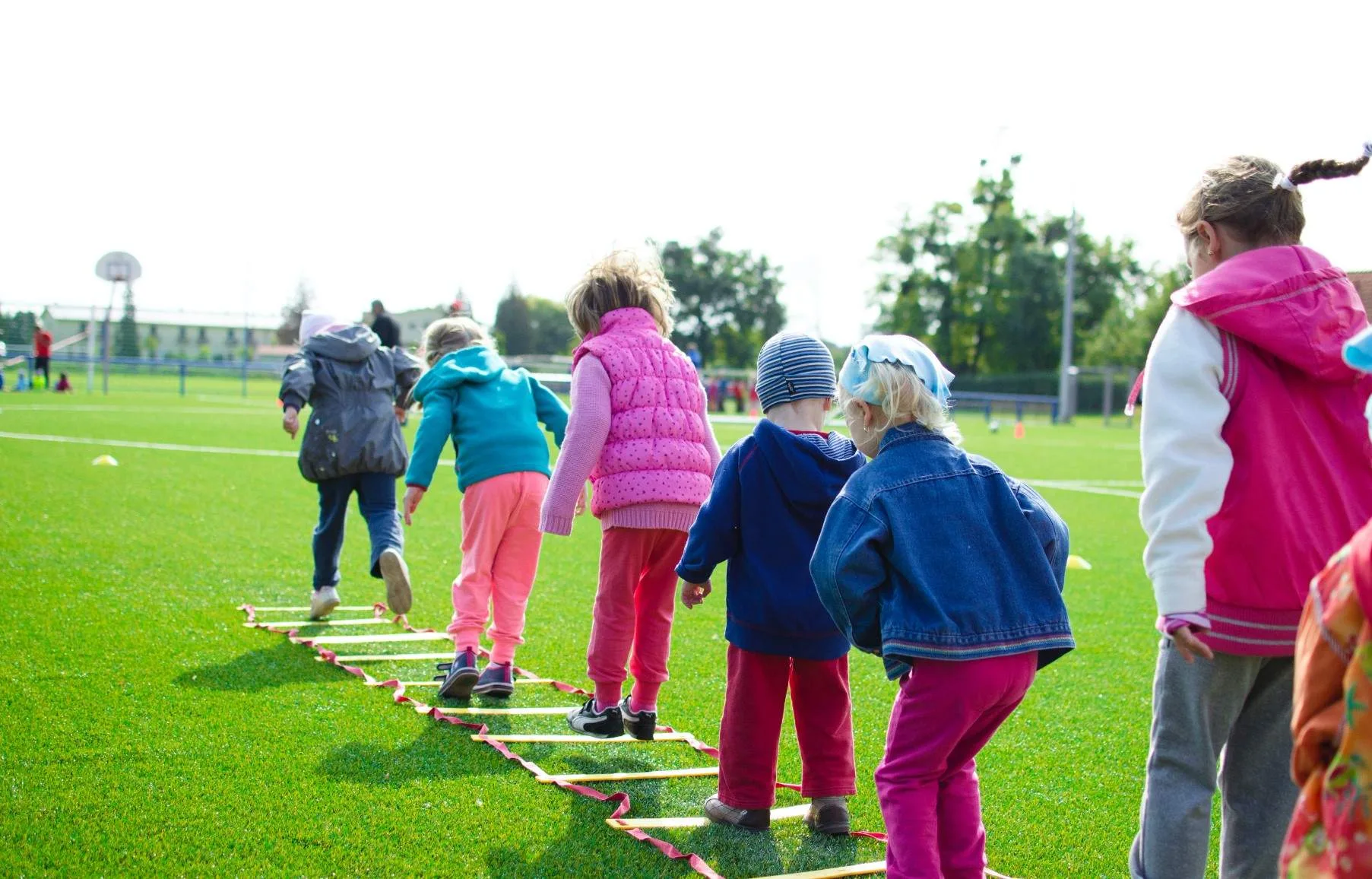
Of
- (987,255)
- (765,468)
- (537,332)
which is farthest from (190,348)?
(765,468)

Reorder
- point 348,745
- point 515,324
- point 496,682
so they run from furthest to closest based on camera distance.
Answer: point 515,324 → point 496,682 → point 348,745

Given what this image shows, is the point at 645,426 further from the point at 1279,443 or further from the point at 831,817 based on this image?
the point at 1279,443

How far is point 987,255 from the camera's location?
65.9m

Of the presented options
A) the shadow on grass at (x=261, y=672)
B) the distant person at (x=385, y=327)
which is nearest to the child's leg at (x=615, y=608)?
the shadow on grass at (x=261, y=672)

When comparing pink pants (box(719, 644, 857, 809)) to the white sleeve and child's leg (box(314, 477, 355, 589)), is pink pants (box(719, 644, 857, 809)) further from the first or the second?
child's leg (box(314, 477, 355, 589))

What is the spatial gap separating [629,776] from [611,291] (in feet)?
6.18

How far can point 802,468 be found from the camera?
3643mm

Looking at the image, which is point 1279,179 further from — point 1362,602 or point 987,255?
point 987,255

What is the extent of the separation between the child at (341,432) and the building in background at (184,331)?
42211 mm

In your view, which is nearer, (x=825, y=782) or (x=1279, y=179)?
(x=1279, y=179)

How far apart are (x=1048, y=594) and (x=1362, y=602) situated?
139cm

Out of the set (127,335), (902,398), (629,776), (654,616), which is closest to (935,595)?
(902,398)

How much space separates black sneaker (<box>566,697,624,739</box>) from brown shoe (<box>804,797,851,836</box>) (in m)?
1.08

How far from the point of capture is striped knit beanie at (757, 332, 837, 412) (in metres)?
3.75
